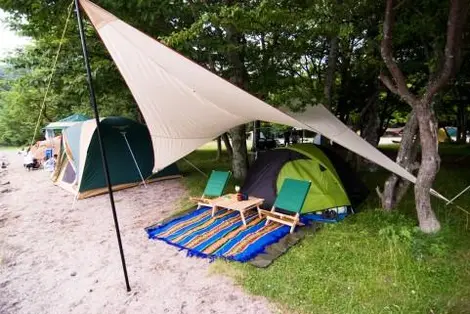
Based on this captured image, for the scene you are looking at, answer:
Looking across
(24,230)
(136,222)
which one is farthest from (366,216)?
(24,230)

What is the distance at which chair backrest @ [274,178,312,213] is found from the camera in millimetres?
4621

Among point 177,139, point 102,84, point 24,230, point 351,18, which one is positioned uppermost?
point 351,18

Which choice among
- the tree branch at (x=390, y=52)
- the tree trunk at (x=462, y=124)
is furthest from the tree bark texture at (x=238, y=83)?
the tree trunk at (x=462, y=124)

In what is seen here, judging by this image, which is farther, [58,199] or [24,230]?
[58,199]

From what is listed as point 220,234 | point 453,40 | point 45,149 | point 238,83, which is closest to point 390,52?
point 453,40

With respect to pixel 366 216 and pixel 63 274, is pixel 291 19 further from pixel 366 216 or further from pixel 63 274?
pixel 63 274

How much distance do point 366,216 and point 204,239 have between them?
2313mm

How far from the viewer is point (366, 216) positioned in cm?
459

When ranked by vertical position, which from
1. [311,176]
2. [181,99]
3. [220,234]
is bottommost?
[220,234]

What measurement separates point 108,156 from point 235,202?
388cm

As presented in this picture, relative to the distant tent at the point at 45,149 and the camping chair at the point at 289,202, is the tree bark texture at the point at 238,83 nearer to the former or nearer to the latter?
the camping chair at the point at 289,202

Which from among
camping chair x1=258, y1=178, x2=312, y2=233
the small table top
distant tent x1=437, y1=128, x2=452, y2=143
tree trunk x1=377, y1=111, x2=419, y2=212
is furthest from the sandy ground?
distant tent x1=437, y1=128, x2=452, y2=143

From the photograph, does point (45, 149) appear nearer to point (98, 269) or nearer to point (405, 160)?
point (98, 269)

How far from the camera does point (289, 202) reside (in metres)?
4.75
